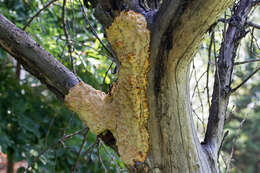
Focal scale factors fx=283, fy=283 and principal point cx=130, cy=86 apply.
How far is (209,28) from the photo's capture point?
1.14m

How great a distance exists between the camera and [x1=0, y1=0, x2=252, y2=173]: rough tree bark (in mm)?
1122

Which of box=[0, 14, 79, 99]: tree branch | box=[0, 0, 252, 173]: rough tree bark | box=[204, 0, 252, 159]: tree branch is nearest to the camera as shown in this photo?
box=[0, 0, 252, 173]: rough tree bark

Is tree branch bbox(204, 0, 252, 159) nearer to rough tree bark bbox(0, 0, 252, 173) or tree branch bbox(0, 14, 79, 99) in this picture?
rough tree bark bbox(0, 0, 252, 173)

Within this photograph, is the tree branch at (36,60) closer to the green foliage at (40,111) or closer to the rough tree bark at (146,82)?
the rough tree bark at (146,82)

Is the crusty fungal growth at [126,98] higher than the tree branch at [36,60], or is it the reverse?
the tree branch at [36,60]

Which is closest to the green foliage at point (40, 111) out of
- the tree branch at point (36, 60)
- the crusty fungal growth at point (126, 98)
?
the tree branch at point (36, 60)

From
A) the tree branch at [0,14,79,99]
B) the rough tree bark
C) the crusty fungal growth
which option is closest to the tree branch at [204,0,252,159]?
the rough tree bark

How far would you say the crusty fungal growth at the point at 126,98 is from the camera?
1.16m

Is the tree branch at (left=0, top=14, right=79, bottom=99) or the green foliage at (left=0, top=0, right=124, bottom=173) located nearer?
the tree branch at (left=0, top=14, right=79, bottom=99)

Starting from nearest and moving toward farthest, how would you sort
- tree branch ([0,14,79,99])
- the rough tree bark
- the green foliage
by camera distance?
1. the rough tree bark
2. tree branch ([0,14,79,99])
3. the green foliage

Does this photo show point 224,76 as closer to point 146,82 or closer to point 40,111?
point 146,82

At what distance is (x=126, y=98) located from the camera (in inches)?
49.4

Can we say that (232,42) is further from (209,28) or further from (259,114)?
(259,114)

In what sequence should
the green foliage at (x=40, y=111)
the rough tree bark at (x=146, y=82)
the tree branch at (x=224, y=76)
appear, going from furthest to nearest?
the green foliage at (x=40, y=111)
the tree branch at (x=224, y=76)
the rough tree bark at (x=146, y=82)
